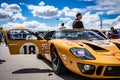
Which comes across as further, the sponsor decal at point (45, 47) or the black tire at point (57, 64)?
the sponsor decal at point (45, 47)

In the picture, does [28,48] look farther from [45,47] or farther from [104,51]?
[104,51]

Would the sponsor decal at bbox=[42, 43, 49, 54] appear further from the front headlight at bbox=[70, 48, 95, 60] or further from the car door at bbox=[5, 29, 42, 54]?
the front headlight at bbox=[70, 48, 95, 60]

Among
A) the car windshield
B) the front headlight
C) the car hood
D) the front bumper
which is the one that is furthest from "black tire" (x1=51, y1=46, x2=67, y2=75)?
the front bumper

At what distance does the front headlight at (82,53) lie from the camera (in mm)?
5062

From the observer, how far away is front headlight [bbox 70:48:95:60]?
5.06 meters

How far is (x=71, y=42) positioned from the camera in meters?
5.71

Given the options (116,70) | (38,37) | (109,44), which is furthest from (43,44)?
(116,70)

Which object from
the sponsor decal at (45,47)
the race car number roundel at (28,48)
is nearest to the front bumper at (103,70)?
the sponsor decal at (45,47)

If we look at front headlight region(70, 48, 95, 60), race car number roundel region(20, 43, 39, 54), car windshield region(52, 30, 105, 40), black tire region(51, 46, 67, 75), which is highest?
car windshield region(52, 30, 105, 40)

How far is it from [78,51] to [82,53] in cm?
10

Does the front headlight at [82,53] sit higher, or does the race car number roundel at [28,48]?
the front headlight at [82,53]

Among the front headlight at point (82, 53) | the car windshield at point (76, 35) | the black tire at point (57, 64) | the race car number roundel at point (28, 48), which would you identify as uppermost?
the car windshield at point (76, 35)

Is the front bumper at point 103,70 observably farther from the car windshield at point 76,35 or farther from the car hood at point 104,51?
the car windshield at point 76,35

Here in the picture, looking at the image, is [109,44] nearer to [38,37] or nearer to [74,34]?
[74,34]
